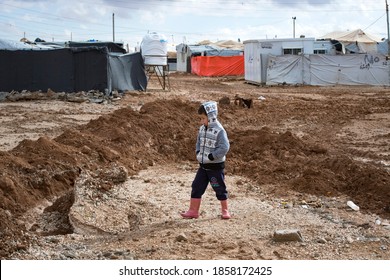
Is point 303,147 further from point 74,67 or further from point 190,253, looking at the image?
point 74,67

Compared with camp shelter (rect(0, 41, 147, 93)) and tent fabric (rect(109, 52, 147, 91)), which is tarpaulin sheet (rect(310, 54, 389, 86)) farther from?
camp shelter (rect(0, 41, 147, 93))

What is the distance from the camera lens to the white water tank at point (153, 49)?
29.7m

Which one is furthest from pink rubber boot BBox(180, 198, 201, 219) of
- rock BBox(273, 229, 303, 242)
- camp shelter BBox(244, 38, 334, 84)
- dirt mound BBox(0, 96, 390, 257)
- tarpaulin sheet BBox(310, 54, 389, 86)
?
camp shelter BBox(244, 38, 334, 84)

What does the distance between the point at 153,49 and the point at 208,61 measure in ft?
84.6

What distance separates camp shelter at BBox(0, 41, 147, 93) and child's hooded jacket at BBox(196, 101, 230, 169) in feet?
58.2

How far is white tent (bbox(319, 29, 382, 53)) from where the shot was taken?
55938mm

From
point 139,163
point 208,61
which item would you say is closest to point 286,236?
point 139,163

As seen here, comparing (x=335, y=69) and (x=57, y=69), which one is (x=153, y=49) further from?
(x=335, y=69)

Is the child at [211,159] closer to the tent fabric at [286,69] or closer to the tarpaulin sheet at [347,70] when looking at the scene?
the tarpaulin sheet at [347,70]

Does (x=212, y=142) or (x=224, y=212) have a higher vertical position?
(x=212, y=142)

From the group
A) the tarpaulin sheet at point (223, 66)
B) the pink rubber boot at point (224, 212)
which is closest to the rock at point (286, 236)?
the pink rubber boot at point (224, 212)

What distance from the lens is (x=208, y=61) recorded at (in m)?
55.4

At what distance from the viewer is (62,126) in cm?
1686

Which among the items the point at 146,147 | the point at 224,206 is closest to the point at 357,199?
the point at 224,206
